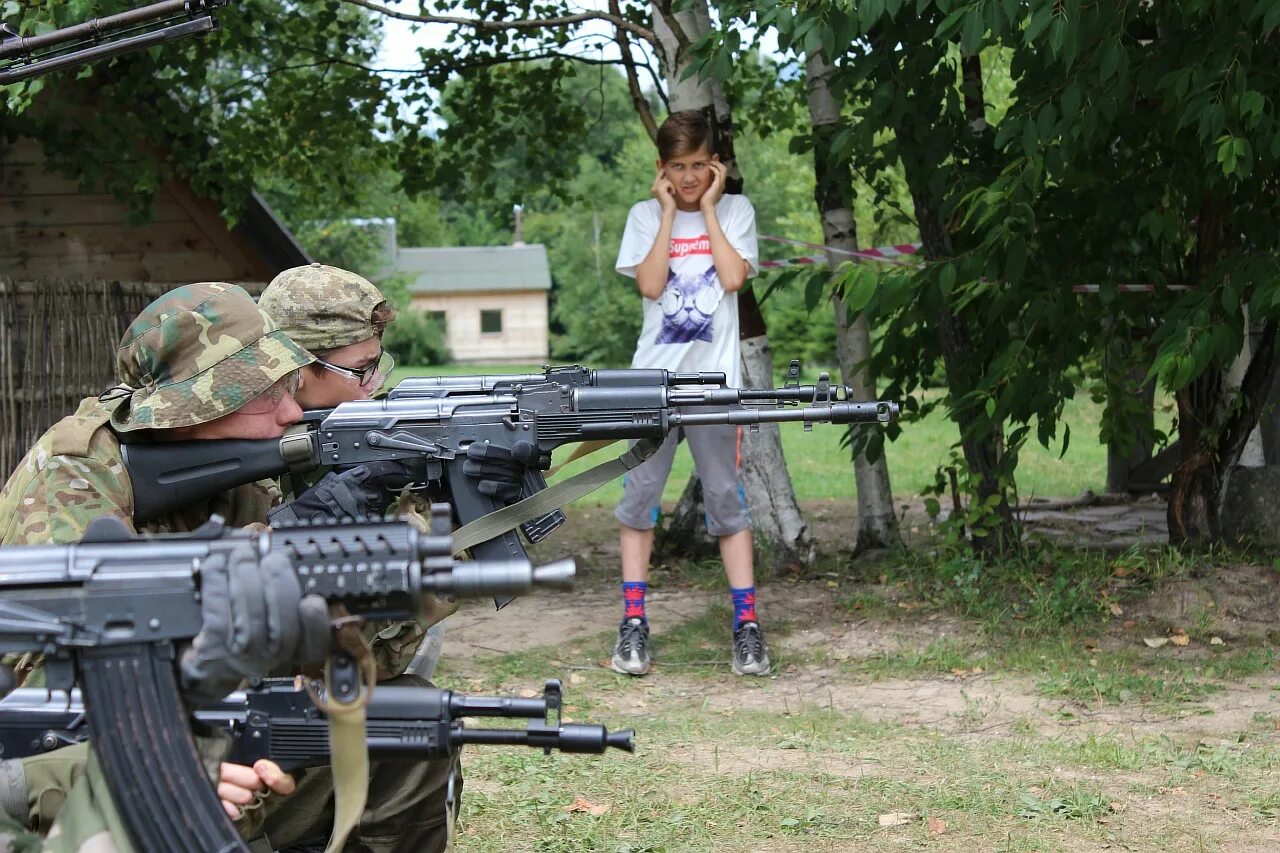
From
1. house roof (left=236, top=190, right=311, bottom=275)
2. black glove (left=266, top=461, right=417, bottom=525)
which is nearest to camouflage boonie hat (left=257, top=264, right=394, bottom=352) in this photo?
black glove (left=266, top=461, right=417, bottom=525)

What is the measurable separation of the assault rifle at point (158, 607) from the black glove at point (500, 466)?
84.9 inches

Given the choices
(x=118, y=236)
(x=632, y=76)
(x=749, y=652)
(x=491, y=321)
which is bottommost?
(x=749, y=652)

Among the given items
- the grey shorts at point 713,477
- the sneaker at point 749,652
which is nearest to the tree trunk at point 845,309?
the grey shorts at point 713,477

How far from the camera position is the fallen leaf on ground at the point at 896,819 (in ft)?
14.1

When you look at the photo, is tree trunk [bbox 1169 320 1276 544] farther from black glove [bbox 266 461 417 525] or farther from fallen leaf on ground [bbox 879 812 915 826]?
black glove [bbox 266 461 417 525]

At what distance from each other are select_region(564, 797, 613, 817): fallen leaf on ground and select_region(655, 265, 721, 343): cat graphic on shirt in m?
2.29

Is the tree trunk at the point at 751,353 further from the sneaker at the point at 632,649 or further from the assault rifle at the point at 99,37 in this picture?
the assault rifle at the point at 99,37

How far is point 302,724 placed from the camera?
2688 mm

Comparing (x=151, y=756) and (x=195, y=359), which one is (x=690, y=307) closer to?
(x=195, y=359)

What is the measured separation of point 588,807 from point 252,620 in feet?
8.45

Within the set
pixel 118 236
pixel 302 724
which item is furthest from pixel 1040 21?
pixel 118 236

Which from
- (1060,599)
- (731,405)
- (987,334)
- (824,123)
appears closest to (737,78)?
(824,123)

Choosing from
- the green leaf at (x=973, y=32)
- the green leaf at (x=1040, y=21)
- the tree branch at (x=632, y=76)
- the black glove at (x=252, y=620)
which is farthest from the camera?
the tree branch at (x=632, y=76)

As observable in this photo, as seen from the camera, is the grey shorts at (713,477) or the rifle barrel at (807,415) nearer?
the rifle barrel at (807,415)
